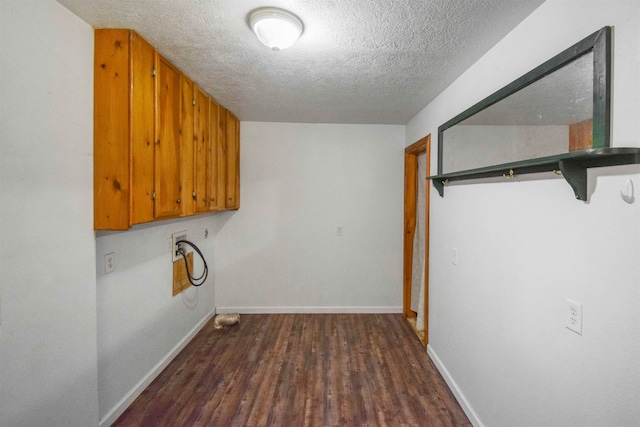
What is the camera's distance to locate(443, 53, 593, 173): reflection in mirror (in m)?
1.00

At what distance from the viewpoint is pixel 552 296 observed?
113 cm

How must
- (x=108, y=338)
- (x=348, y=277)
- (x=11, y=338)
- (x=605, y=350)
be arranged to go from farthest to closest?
(x=348, y=277), (x=108, y=338), (x=11, y=338), (x=605, y=350)

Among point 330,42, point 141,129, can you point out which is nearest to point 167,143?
point 141,129

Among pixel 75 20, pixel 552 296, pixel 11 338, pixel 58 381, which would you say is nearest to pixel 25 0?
pixel 75 20

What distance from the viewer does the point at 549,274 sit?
45.1 inches

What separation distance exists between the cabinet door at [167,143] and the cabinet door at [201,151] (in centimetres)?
27

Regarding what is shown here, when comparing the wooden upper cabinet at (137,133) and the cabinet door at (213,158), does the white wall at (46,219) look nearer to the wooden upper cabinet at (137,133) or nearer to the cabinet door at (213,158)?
the wooden upper cabinet at (137,133)

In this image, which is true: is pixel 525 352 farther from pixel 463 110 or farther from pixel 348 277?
pixel 348 277

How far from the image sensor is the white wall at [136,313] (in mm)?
1640

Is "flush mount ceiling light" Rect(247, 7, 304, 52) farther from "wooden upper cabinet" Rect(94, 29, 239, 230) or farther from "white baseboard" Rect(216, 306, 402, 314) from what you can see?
"white baseboard" Rect(216, 306, 402, 314)

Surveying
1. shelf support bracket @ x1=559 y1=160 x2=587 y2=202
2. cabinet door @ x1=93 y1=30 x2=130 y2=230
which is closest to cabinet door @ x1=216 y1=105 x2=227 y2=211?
cabinet door @ x1=93 y1=30 x2=130 y2=230

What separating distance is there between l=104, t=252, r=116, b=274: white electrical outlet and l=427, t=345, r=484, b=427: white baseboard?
246cm

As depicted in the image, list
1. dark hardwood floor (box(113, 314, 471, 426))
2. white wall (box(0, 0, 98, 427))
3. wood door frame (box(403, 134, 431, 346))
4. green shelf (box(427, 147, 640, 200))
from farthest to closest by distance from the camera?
wood door frame (box(403, 134, 431, 346))
dark hardwood floor (box(113, 314, 471, 426))
white wall (box(0, 0, 98, 427))
green shelf (box(427, 147, 640, 200))

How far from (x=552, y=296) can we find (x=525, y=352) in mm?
353
